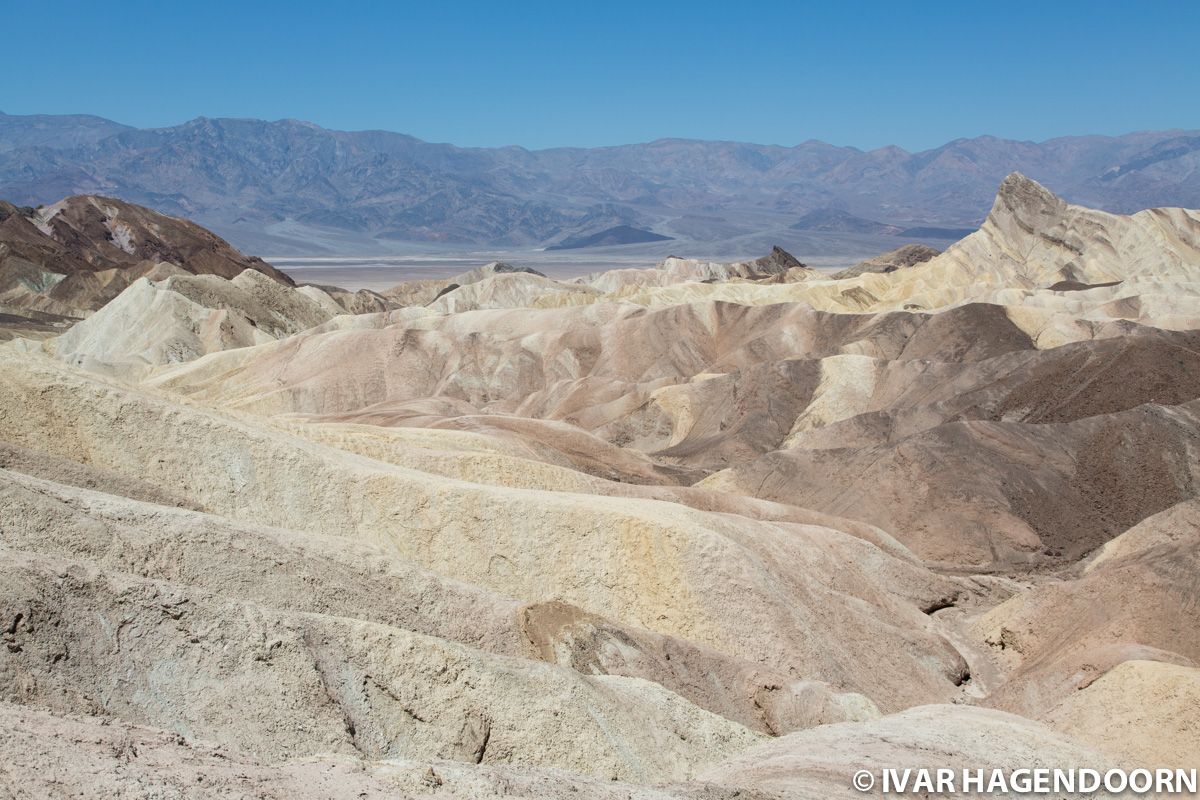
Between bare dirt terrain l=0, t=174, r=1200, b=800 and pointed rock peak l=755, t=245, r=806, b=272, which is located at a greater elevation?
pointed rock peak l=755, t=245, r=806, b=272

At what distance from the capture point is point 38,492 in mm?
15969

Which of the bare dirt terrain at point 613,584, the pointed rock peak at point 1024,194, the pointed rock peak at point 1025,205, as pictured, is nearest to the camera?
the bare dirt terrain at point 613,584

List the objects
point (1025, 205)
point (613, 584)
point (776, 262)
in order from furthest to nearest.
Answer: point (776, 262)
point (1025, 205)
point (613, 584)

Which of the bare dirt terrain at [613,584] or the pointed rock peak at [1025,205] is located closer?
the bare dirt terrain at [613,584]

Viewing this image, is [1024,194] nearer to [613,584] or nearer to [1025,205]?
[1025,205]

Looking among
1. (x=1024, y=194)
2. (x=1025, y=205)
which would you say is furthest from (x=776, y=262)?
(x=1025, y=205)

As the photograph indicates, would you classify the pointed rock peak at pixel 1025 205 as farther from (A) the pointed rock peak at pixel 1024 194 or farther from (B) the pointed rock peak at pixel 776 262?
(B) the pointed rock peak at pixel 776 262


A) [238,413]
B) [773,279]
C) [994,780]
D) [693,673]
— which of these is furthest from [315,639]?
[773,279]

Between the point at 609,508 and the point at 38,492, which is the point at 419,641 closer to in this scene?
the point at 38,492

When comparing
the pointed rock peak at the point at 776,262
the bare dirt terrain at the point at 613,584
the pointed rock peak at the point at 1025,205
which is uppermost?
the pointed rock peak at the point at 1025,205

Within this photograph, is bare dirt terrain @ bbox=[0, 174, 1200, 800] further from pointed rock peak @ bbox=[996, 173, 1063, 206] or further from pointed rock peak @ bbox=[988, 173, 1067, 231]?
pointed rock peak @ bbox=[996, 173, 1063, 206]

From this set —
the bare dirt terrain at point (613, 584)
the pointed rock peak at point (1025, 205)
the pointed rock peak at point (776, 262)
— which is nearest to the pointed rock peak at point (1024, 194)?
the pointed rock peak at point (1025, 205)

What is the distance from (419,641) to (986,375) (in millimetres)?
38239

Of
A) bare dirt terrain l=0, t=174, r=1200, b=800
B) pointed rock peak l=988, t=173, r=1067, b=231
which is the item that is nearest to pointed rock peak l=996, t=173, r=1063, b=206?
pointed rock peak l=988, t=173, r=1067, b=231
